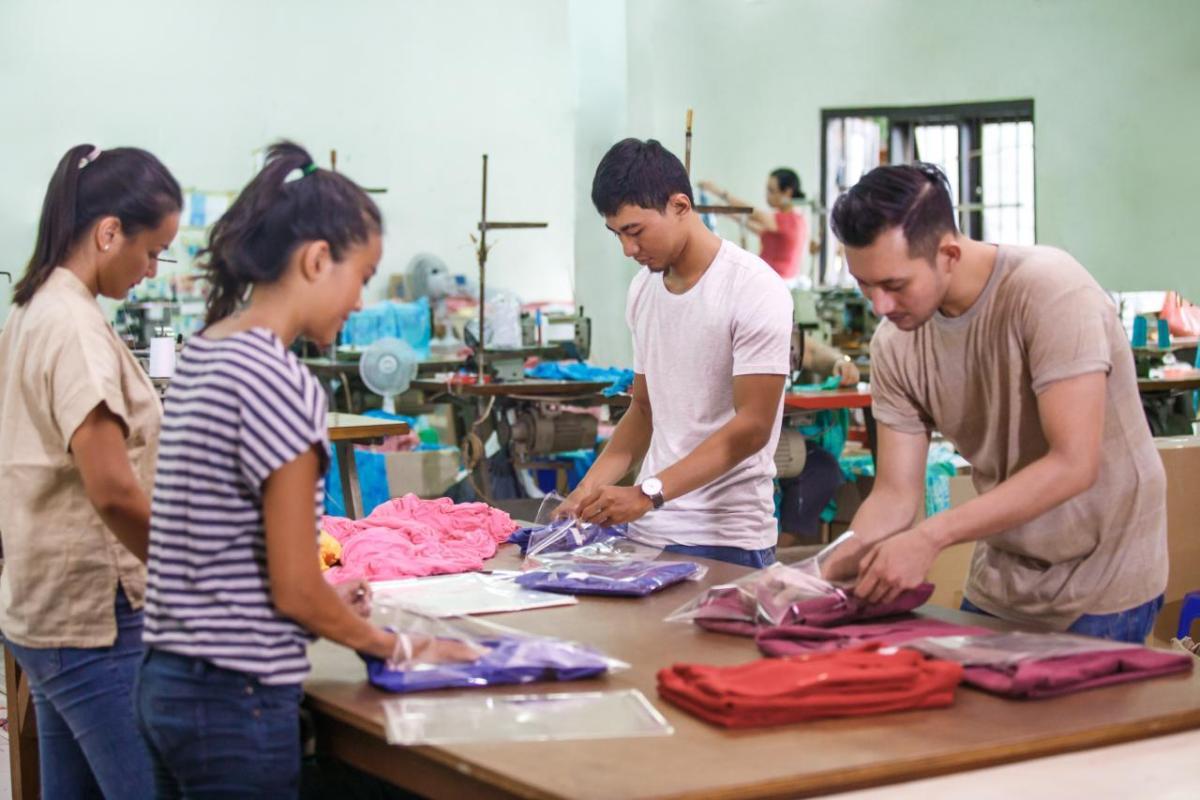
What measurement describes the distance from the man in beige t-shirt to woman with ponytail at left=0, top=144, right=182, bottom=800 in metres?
1.04

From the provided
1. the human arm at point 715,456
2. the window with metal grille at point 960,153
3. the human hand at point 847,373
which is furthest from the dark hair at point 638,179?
the window with metal grille at point 960,153

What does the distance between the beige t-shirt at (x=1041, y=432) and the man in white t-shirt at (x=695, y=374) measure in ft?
1.65

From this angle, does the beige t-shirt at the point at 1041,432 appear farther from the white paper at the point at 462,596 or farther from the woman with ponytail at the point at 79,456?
the woman with ponytail at the point at 79,456

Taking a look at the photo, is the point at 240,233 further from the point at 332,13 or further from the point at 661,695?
the point at 332,13

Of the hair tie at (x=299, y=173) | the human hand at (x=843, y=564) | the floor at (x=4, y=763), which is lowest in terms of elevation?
the floor at (x=4, y=763)

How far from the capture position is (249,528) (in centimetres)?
151

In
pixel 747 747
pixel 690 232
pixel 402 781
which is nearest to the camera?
pixel 747 747

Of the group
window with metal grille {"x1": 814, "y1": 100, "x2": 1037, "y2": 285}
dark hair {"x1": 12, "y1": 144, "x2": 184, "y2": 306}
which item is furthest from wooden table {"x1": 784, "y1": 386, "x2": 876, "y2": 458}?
window with metal grille {"x1": 814, "y1": 100, "x2": 1037, "y2": 285}

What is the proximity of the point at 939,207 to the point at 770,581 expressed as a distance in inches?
23.5

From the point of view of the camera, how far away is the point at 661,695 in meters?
1.67

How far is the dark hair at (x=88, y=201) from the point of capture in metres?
2.03

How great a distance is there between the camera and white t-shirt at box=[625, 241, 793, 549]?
260cm

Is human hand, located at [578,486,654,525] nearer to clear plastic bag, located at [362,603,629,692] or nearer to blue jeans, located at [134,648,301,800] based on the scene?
clear plastic bag, located at [362,603,629,692]

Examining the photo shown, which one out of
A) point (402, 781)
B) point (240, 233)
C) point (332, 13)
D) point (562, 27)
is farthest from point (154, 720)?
point (562, 27)
